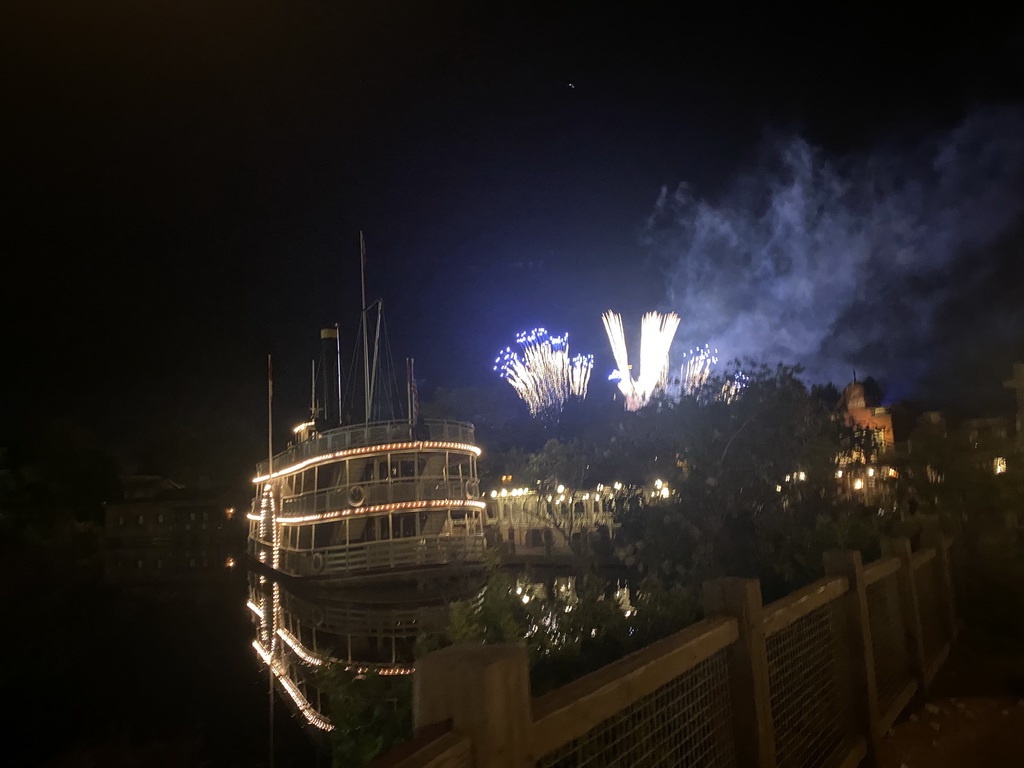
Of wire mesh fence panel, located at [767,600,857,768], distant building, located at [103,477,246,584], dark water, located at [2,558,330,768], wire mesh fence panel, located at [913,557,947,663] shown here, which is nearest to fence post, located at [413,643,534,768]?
wire mesh fence panel, located at [767,600,857,768]

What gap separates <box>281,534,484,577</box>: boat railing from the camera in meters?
19.2

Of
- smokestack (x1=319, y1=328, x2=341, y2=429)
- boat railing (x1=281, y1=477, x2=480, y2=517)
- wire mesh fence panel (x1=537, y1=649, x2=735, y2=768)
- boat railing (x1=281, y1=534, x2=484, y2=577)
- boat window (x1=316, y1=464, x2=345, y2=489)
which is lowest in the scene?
boat railing (x1=281, y1=534, x2=484, y2=577)

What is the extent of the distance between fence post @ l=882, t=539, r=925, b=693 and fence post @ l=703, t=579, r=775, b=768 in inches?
146

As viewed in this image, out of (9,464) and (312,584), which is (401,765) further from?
(9,464)

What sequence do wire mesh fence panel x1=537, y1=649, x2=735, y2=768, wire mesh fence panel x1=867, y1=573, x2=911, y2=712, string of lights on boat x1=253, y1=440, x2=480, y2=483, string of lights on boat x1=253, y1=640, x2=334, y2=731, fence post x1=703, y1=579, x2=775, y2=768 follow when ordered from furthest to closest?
string of lights on boat x1=253, y1=440, x2=480, y2=483, string of lights on boat x1=253, y1=640, x2=334, y2=731, wire mesh fence panel x1=867, y1=573, x2=911, y2=712, fence post x1=703, y1=579, x2=775, y2=768, wire mesh fence panel x1=537, y1=649, x2=735, y2=768

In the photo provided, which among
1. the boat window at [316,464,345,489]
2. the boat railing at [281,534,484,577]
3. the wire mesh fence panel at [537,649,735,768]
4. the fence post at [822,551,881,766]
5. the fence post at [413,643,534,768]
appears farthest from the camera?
the boat window at [316,464,345,489]

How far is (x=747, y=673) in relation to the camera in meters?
3.55

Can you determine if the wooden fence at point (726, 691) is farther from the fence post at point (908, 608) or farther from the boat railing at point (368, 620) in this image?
the boat railing at point (368, 620)

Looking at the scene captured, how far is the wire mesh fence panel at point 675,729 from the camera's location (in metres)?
2.83

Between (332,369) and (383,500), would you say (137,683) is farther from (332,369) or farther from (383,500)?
(332,369)

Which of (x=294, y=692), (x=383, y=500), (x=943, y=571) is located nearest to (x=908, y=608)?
(x=943, y=571)

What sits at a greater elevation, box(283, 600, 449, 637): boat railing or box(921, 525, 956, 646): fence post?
box(921, 525, 956, 646): fence post

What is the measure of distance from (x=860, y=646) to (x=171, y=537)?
4570cm

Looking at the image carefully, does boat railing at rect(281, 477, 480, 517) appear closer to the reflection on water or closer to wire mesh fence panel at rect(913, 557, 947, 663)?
the reflection on water
